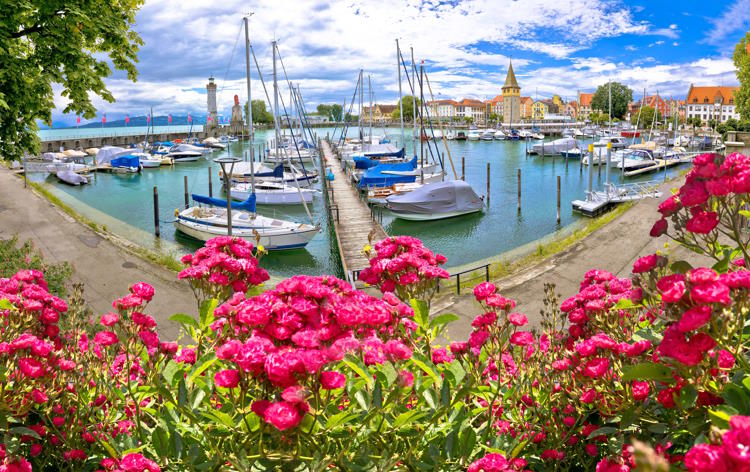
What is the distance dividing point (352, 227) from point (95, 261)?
A: 12841 mm

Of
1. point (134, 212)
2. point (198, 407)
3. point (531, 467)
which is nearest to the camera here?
point (198, 407)

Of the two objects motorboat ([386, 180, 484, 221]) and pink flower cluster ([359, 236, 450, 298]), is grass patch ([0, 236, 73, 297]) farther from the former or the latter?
motorboat ([386, 180, 484, 221])

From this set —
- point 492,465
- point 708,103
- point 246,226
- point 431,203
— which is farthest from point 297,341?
point 708,103

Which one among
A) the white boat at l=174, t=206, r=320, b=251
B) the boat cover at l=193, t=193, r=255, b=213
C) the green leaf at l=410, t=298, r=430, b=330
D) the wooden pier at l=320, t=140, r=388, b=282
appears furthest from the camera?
the boat cover at l=193, t=193, r=255, b=213

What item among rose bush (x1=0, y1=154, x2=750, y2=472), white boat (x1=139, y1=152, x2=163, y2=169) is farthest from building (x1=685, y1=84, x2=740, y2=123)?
rose bush (x1=0, y1=154, x2=750, y2=472)

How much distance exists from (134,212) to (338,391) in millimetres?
41255

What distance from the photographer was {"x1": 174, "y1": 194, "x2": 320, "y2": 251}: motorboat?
2684 centimetres

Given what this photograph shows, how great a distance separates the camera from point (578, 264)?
16.9 metres

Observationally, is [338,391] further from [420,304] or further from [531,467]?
[531,467]

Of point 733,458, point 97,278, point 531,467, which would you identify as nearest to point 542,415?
point 531,467

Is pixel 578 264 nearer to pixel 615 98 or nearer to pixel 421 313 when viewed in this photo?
pixel 421 313

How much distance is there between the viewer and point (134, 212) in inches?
1581

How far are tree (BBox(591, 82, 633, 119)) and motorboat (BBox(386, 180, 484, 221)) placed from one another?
5757 inches

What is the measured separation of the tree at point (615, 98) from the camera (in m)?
162
